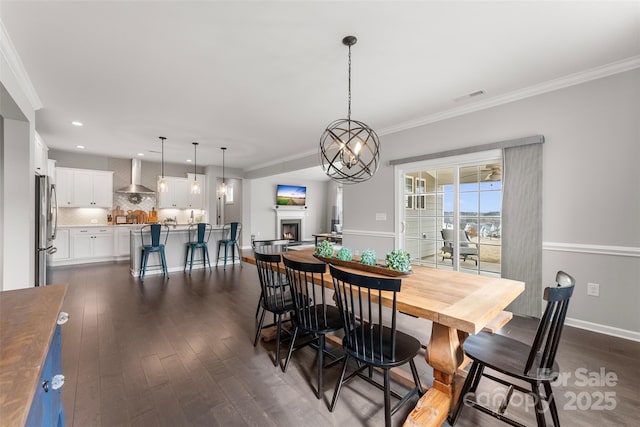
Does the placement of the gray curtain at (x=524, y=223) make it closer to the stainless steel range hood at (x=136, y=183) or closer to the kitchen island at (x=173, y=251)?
the kitchen island at (x=173, y=251)

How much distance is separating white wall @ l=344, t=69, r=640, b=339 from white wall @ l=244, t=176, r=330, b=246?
7236 mm

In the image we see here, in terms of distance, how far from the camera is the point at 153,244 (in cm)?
514

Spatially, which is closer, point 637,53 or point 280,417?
point 280,417

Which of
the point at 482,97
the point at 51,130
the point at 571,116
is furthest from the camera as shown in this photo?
the point at 51,130

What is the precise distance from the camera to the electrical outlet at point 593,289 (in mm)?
2826

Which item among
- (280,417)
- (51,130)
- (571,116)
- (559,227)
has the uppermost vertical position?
A: (51,130)

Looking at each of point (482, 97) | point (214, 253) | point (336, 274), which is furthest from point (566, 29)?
point (214, 253)

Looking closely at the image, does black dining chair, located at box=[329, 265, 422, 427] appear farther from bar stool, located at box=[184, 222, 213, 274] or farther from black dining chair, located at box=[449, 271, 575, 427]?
bar stool, located at box=[184, 222, 213, 274]

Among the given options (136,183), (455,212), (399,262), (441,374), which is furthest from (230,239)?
(441,374)

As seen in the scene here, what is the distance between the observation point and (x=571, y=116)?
2.95 m

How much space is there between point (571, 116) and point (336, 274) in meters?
3.16

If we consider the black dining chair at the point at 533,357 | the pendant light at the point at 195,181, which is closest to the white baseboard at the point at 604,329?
the black dining chair at the point at 533,357

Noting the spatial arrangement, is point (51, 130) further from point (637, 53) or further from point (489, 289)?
point (637, 53)

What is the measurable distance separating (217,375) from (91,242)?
6201mm
